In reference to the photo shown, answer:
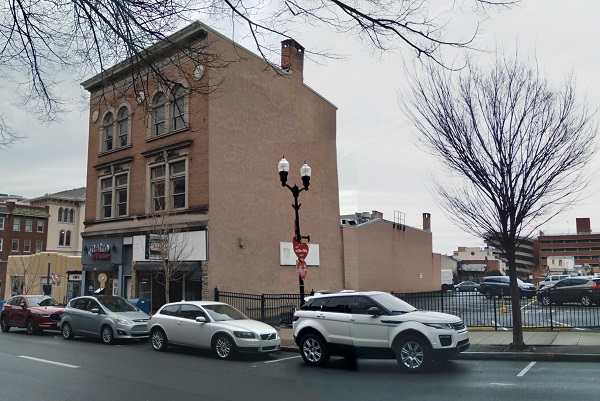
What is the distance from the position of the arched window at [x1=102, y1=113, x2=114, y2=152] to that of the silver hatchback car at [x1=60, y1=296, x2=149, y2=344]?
1415 centimetres

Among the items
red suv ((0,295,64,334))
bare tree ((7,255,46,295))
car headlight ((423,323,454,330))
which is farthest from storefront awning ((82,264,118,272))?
car headlight ((423,323,454,330))

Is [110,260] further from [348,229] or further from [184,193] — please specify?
[348,229]

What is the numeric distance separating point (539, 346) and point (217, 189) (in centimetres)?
1540

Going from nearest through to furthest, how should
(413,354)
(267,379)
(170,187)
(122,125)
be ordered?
(267,379)
(413,354)
(170,187)
(122,125)

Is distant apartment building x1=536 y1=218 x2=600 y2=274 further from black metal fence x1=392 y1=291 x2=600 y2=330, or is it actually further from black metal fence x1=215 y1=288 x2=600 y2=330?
black metal fence x1=392 y1=291 x2=600 y2=330

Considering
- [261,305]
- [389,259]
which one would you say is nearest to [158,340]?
[261,305]

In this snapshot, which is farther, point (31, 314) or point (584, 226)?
point (584, 226)

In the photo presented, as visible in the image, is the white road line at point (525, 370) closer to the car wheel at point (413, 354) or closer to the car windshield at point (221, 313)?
the car wheel at point (413, 354)

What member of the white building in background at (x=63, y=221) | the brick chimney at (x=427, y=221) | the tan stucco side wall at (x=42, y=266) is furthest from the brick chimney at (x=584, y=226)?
the tan stucco side wall at (x=42, y=266)

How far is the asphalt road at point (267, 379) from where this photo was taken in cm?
880

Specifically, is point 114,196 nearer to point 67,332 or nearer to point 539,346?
point 67,332

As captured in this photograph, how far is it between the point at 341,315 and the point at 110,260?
20137 millimetres

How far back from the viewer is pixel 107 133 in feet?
102

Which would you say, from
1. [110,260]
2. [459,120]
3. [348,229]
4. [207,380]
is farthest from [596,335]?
[110,260]
